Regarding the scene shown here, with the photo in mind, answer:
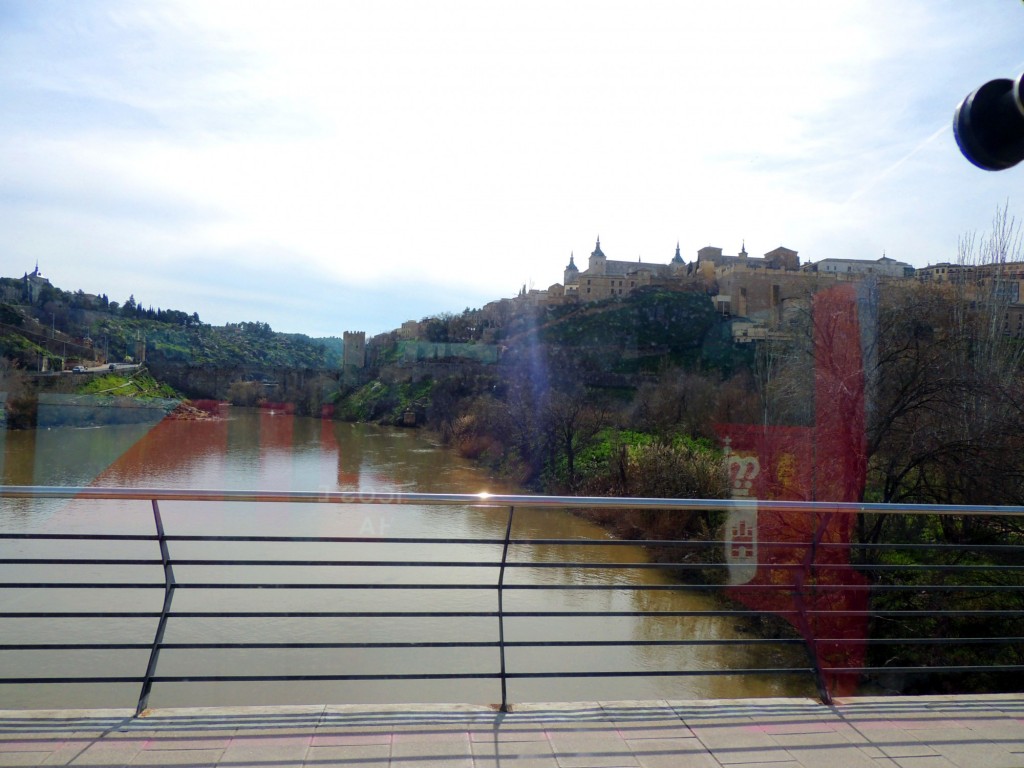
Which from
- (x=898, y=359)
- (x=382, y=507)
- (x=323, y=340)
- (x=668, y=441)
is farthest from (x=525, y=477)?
(x=323, y=340)

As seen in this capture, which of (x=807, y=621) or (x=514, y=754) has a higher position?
(x=807, y=621)

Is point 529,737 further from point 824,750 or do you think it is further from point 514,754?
point 824,750

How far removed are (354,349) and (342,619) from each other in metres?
48.5

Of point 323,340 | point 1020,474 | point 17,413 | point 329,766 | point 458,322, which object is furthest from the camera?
Result: point 458,322

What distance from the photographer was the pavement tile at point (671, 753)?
101 inches

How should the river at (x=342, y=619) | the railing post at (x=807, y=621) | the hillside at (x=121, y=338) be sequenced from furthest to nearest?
1. the hillside at (x=121, y=338)
2. the river at (x=342, y=619)
3. the railing post at (x=807, y=621)

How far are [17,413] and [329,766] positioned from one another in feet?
91.9

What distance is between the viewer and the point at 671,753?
8.65ft

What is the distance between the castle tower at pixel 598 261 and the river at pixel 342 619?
2582 inches

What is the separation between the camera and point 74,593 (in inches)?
487

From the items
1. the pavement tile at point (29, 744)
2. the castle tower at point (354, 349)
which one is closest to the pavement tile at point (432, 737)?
the pavement tile at point (29, 744)

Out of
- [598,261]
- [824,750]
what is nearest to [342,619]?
[824,750]

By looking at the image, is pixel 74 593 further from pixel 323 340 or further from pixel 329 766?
pixel 323 340

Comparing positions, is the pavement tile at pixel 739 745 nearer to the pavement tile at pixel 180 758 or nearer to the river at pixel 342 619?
the pavement tile at pixel 180 758
